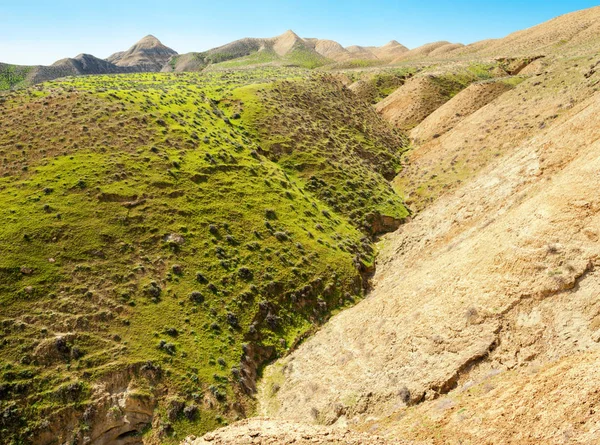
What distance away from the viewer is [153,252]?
33750 mm

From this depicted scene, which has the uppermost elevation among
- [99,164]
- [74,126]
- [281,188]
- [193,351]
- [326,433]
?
→ [74,126]

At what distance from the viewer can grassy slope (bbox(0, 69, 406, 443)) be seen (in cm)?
2559

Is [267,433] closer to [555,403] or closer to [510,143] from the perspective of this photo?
[555,403]

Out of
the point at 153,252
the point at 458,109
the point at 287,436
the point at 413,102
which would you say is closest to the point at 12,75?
the point at 413,102

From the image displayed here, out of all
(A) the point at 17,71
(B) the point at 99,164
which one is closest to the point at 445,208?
(B) the point at 99,164

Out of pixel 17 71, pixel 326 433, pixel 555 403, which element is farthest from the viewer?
pixel 17 71

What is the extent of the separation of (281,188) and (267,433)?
31.1 meters

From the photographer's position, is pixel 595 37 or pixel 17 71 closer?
pixel 595 37

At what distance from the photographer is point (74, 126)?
148 ft

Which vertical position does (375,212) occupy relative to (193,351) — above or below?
above

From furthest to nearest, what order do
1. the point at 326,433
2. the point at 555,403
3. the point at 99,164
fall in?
the point at 99,164, the point at 326,433, the point at 555,403

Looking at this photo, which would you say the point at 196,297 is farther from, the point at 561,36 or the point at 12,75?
the point at 12,75

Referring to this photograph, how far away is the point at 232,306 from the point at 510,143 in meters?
40.6

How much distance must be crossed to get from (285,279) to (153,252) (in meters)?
11.5
